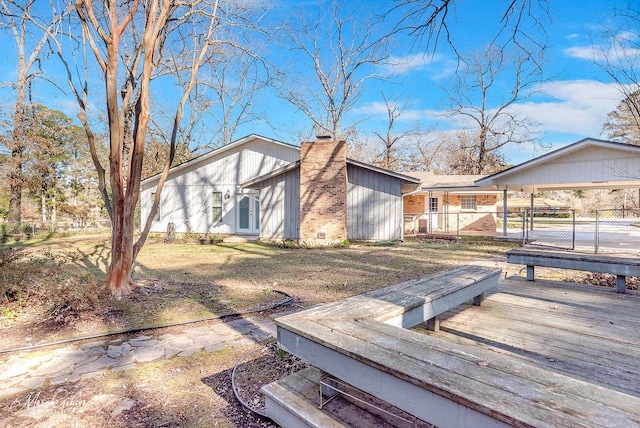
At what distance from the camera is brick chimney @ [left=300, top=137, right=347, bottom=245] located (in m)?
13.1

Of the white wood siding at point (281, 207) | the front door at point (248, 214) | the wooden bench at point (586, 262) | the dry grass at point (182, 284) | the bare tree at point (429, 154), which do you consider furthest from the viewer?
the bare tree at point (429, 154)

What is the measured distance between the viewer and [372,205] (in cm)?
1395

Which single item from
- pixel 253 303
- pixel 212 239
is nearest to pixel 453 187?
pixel 212 239

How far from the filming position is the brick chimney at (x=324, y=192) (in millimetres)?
13086

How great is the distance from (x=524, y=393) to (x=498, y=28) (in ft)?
10.9

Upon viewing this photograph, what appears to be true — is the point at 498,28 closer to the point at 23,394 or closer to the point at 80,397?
the point at 80,397

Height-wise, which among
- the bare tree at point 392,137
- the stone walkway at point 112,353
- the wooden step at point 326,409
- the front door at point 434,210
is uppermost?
the bare tree at point 392,137

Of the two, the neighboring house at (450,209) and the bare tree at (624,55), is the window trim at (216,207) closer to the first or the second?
the neighboring house at (450,209)

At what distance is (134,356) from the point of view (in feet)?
11.0

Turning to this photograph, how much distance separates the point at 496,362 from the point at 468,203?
18.9 m

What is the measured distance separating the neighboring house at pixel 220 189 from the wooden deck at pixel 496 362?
45.1 ft

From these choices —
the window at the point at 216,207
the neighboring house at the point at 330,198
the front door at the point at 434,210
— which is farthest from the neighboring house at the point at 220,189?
the front door at the point at 434,210

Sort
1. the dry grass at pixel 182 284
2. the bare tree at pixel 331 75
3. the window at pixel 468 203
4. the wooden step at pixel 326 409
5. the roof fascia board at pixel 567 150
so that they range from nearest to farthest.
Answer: the wooden step at pixel 326 409, the dry grass at pixel 182 284, the roof fascia board at pixel 567 150, the window at pixel 468 203, the bare tree at pixel 331 75

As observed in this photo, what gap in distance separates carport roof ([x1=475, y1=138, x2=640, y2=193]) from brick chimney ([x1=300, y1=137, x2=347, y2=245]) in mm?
6138
